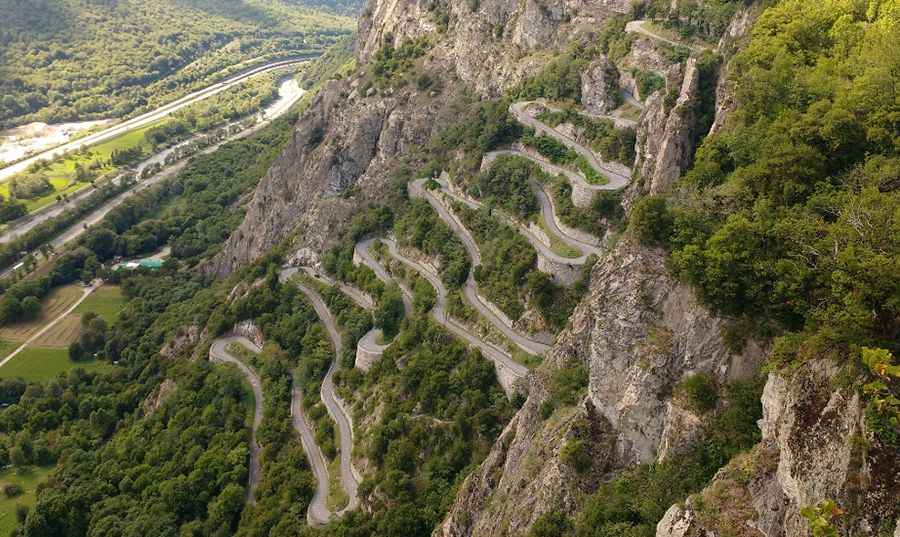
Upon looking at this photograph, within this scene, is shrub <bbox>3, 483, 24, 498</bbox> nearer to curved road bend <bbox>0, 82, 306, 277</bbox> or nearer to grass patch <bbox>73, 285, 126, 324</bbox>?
grass patch <bbox>73, 285, 126, 324</bbox>

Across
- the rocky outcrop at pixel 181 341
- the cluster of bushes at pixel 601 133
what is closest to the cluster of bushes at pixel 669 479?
the cluster of bushes at pixel 601 133

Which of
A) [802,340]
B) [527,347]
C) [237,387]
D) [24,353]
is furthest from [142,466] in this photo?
[802,340]

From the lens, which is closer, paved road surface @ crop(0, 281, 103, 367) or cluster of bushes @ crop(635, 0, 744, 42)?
cluster of bushes @ crop(635, 0, 744, 42)

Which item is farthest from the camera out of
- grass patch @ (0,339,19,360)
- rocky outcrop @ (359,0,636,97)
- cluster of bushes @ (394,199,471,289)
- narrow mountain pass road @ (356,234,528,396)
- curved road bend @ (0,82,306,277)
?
curved road bend @ (0,82,306,277)

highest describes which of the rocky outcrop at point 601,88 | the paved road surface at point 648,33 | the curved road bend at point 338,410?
the paved road surface at point 648,33

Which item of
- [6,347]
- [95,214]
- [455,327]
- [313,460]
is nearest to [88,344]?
[6,347]

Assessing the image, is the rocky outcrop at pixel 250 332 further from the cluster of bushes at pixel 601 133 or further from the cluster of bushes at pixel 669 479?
the cluster of bushes at pixel 669 479

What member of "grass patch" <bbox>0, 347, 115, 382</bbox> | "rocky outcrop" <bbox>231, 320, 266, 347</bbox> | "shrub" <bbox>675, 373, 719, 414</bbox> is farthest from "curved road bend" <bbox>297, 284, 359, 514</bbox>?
"grass patch" <bbox>0, 347, 115, 382</bbox>
